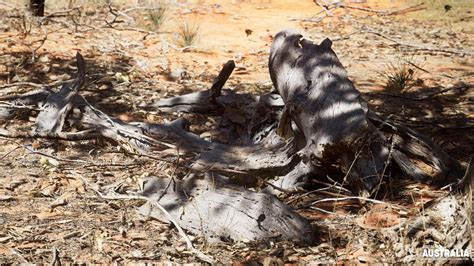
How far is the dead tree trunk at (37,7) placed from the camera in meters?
9.09

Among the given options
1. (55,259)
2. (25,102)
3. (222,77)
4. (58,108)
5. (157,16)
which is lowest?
(157,16)

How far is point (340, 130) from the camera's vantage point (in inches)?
164

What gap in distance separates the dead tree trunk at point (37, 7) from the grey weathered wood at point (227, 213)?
5.67m

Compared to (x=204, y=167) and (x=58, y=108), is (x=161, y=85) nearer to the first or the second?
(x=58, y=108)

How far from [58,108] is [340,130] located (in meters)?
2.30

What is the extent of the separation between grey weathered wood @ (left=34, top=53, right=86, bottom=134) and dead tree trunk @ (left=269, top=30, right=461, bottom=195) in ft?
5.21

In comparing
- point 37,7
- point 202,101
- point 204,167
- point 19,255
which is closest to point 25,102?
point 202,101

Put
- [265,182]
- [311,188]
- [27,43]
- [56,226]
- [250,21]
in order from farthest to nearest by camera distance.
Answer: [250,21]
[27,43]
[311,188]
[265,182]
[56,226]

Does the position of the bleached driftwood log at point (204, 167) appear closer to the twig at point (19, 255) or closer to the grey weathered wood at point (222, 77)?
the grey weathered wood at point (222, 77)

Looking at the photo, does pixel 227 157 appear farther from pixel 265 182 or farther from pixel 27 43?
pixel 27 43

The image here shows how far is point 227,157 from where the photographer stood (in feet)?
15.2

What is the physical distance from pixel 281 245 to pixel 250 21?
727cm

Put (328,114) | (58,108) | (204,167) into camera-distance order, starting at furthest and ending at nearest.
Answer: (58,108) → (204,167) → (328,114)

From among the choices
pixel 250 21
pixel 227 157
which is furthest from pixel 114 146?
pixel 250 21
